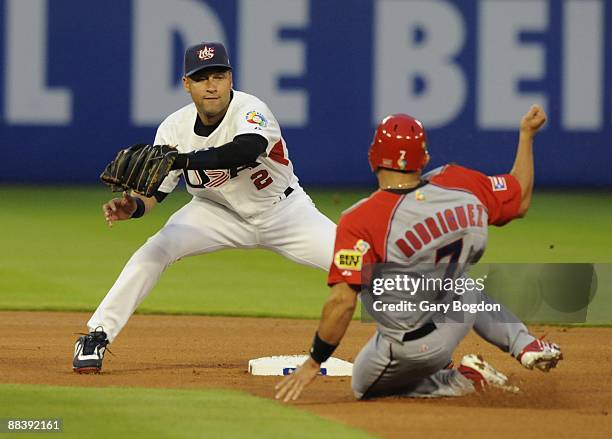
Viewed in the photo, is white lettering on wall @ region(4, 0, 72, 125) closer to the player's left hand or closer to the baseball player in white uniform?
the baseball player in white uniform

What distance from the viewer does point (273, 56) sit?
1644 centimetres

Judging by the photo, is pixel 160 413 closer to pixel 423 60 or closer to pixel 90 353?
pixel 90 353

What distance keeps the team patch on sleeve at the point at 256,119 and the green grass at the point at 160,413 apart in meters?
1.52

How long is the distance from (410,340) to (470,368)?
570 mm

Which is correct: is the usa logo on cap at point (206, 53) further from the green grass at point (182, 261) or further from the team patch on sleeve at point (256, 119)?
the green grass at point (182, 261)

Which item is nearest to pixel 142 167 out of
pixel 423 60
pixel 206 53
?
pixel 206 53

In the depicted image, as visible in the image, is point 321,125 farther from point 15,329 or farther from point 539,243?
point 15,329

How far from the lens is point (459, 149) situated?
16688 millimetres

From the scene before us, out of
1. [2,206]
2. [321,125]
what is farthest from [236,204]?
[321,125]

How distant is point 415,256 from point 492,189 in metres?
0.51

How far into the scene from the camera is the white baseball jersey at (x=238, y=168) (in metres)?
7.10

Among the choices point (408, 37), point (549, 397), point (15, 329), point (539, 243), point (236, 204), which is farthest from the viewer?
point (408, 37)

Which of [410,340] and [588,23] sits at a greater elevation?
[588,23]

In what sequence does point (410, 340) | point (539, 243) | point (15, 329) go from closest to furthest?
point (410, 340) < point (15, 329) < point (539, 243)
